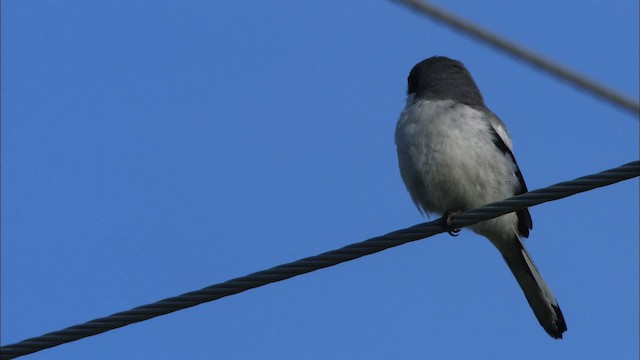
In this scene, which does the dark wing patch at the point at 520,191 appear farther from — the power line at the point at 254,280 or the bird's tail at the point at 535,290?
the power line at the point at 254,280

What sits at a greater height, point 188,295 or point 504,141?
point 504,141

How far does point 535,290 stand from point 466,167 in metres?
Answer: 1.30

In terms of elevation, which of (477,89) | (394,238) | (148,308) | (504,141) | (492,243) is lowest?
(148,308)

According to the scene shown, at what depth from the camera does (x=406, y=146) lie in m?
7.07

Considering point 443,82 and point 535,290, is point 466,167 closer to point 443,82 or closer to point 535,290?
point 443,82

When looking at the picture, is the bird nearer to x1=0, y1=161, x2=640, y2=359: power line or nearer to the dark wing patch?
the dark wing patch

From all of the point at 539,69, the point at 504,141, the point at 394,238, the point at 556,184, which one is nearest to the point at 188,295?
the point at 394,238

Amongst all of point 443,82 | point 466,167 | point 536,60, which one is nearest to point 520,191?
point 466,167

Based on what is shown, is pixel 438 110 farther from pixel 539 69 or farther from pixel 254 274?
pixel 539 69

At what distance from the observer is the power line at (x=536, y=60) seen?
3166mm

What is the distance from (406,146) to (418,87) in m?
1.17

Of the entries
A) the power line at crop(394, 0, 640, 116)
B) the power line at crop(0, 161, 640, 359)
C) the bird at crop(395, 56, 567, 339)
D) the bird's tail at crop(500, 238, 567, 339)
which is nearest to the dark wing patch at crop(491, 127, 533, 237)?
the bird at crop(395, 56, 567, 339)

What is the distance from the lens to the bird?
695 cm

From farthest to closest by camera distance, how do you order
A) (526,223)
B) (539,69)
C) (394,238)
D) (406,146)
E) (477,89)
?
(477,89)
(526,223)
(406,146)
(394,238)
(539,69)
